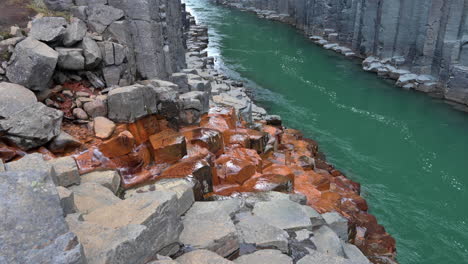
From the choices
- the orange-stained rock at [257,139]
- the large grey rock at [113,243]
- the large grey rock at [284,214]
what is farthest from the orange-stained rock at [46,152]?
the orange-stained rock at [257,139]

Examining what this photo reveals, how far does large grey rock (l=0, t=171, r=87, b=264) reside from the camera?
273 centimetres

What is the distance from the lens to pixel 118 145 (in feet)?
21.9

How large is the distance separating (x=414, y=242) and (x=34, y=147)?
7.42 meters

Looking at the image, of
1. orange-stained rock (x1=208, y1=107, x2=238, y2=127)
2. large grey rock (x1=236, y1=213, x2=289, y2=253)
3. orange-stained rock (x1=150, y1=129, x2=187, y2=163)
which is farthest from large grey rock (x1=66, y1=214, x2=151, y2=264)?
orange-stained rock (x1=208, y1=107, x2=238, y2=127)

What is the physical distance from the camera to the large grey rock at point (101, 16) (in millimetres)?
8297

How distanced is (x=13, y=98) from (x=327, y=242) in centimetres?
514

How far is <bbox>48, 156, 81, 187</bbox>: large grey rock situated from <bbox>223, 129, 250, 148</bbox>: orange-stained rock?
405 cm

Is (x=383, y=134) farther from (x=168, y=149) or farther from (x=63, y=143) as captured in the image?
(x=63, y=143)

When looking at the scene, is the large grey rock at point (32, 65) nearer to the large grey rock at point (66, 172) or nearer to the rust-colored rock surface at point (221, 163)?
the rust-colored rock surface at point (221, 163)

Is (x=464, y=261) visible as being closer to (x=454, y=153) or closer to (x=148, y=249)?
(x=454, y=153)

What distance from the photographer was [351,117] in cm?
1474

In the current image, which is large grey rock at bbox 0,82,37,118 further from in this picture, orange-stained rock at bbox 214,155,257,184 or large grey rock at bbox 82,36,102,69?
orange-stained rock at bbox 214,155,257,184

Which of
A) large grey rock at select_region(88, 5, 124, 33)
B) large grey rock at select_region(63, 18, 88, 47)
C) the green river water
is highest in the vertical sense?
large grey rock at select_region(88, 5, 124, 33)

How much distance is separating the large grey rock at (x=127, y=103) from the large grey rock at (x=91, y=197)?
2.13 meters
